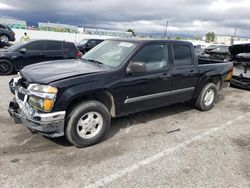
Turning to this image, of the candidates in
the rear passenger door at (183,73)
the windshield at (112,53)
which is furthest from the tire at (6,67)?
the rear passenger door at (183,73)

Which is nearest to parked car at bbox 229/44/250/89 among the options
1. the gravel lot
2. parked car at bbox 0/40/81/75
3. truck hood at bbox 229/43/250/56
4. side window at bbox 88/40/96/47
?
truck hood at bbox 229/43/250/56

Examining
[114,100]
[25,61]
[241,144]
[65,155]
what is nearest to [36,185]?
[65,155]

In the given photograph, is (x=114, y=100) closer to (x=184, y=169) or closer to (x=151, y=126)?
(x=151, y=126)

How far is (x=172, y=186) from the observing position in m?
2.87

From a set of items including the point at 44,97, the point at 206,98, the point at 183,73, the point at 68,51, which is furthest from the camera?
the point at 68,51

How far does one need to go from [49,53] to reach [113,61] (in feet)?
21.3

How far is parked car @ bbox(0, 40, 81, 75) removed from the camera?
9207mm

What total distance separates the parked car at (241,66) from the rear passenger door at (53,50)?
23.2ft

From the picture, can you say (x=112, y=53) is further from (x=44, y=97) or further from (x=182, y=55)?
(x=44, y=97)

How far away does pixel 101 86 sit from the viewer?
146 inches

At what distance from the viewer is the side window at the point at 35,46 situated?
31.3 ft

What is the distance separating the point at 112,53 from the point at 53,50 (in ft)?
20.7

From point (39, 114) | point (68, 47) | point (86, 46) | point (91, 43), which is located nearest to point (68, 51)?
point (68, 47)

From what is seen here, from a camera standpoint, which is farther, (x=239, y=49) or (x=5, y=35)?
(x=5, y=35)
